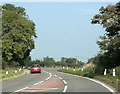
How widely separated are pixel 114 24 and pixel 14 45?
1310 inches

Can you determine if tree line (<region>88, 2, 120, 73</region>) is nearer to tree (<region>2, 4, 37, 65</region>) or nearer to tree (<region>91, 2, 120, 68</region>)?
tree (<region>91, 2, 120, 68</region>)

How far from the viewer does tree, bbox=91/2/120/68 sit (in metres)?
27.5

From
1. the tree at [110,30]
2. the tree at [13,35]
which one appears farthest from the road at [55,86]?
the tree at [13,35]

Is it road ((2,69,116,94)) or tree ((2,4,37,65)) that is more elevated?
tree ((2,4,37,65))

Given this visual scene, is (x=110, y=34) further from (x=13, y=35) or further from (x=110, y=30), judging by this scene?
(x=13, y=35)

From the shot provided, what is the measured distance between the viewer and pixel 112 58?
2911 cm

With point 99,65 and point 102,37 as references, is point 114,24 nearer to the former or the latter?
point 102,37

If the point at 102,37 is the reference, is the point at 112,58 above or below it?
below

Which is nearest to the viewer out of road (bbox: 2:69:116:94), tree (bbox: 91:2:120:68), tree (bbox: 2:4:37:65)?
road (bbox: 2:69:116:94)

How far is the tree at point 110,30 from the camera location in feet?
90.2

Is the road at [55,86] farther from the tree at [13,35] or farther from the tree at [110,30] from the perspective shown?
the tree at [13,35]

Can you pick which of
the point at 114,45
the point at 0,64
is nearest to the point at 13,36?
the point at 0,64

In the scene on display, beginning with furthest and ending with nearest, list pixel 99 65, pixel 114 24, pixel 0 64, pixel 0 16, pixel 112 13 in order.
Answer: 1. pixel 0 16
2. pixel 0 64
3. pixel 99 65
4. pixel 112 13
5. pixel 114 24

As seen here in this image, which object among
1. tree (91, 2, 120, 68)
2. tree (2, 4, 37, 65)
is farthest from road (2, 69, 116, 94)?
tree (2, 4, 37, 65)
